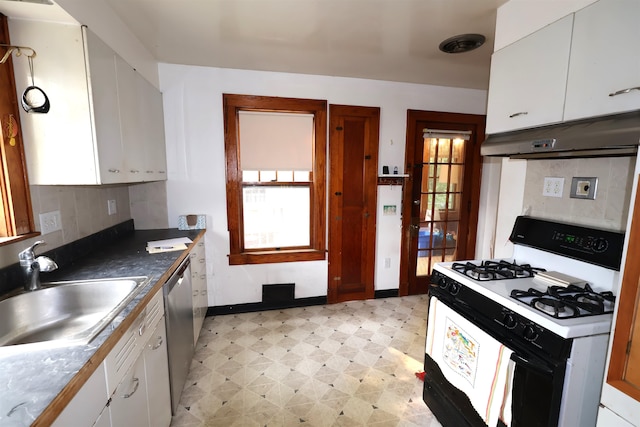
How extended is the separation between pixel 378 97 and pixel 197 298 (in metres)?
2.74

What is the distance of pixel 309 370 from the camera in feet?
7.32

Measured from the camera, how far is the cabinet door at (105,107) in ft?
4.90

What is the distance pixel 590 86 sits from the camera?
1.21 m

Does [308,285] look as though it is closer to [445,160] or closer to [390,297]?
[390,297]

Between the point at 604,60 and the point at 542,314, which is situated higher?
the point at 604,60

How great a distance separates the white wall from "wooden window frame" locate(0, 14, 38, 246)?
140 centimetres

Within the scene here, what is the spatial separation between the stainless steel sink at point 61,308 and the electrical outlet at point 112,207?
110 centimetres

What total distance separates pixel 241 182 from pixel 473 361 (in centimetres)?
247

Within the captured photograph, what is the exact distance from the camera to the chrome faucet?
4.42ft

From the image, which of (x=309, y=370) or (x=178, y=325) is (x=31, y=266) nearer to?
(x=178, y=325)

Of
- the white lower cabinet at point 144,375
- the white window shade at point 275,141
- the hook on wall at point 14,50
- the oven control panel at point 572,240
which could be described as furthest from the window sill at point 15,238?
the oven control panel at point 572,240

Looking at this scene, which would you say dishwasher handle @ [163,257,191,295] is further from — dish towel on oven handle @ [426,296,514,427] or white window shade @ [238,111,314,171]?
dish towel on oven handle @ [426,296,514,427]

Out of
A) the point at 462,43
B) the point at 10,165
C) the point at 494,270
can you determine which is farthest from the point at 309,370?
the point at 462,43

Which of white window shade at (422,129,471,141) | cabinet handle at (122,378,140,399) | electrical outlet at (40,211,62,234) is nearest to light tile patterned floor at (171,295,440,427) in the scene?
cabinet handle at (122,378,140,399)
